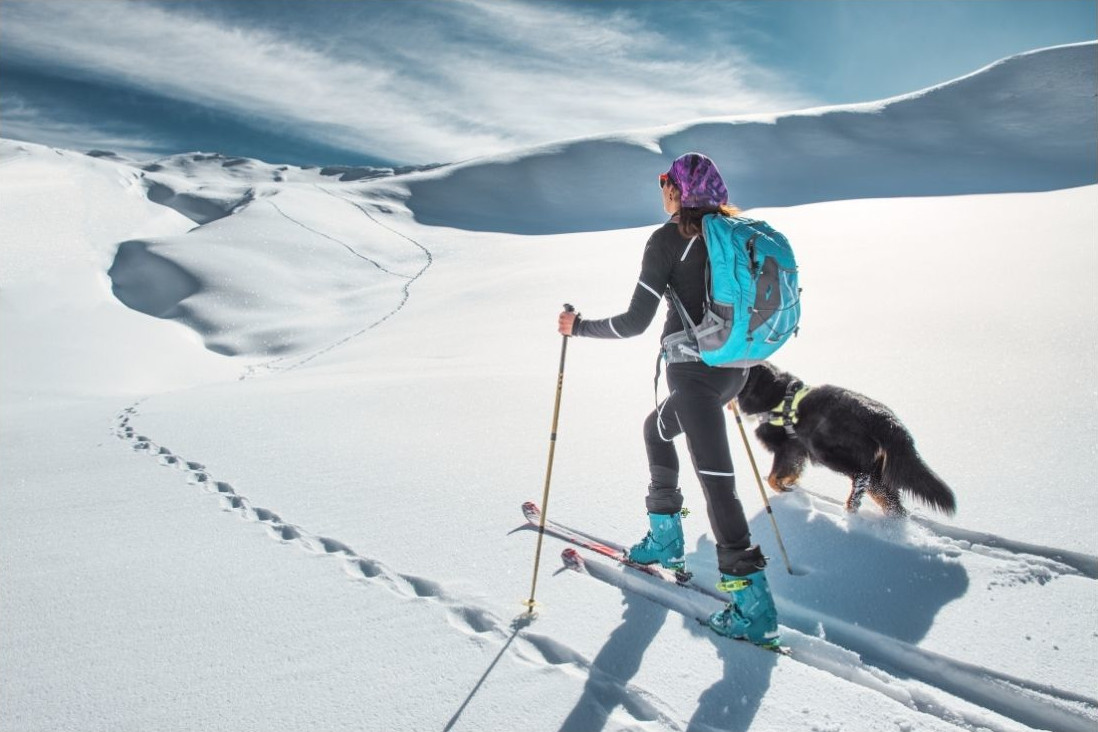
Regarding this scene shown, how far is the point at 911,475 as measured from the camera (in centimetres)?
350

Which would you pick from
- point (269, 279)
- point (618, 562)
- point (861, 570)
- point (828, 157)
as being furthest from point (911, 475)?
point (828, 157)

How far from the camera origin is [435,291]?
16.9 meters

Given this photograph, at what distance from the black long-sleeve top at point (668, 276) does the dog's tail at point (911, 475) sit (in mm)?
1674

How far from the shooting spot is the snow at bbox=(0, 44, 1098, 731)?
7.86 ft

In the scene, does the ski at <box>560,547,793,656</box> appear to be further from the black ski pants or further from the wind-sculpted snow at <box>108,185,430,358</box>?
the wind-sculpted snow at <box>108,185,430,358</box>

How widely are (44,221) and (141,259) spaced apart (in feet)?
21.8

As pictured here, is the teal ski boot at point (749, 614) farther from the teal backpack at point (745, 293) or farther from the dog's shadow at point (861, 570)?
the teal backpack at point (745, 293)

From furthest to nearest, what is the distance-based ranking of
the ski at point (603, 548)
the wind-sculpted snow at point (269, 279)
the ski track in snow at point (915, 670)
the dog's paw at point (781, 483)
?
the wind-sculpted snow at point (269, 279)
the dog's paw at point (781, 483)
the ski at point (603, 548)
the ski track in snow at point (915, 670)

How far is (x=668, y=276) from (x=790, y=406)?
1.84 m

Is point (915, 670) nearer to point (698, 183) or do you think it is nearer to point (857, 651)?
point (857, 651)

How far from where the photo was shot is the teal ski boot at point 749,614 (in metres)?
2.67

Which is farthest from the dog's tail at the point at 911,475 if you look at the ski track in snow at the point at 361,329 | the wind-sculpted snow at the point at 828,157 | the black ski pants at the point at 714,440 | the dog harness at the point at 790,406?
the wind-sculpted snow at the point at 828,157

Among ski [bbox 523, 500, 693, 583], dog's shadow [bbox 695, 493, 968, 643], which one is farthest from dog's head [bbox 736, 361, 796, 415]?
ski [bbox 523, 500, 693, 583]

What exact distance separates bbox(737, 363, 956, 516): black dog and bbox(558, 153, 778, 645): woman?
4.15 ft
